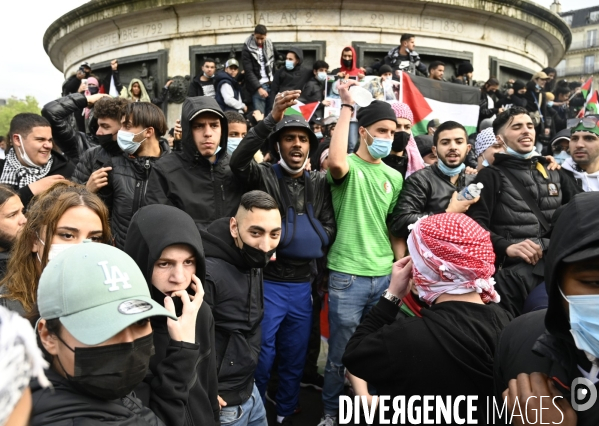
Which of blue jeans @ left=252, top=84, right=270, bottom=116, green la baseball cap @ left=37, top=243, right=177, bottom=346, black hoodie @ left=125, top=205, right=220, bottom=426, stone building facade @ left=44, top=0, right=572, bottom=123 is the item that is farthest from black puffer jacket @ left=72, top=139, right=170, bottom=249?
stone building facade @ left=44, top=0, right=572, bottom=123

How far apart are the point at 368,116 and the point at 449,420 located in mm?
2774

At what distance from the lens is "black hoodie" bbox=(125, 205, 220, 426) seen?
189 cm

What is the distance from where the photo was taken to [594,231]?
1.36 m

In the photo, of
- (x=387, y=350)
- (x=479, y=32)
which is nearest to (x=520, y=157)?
(x=387, y=350)

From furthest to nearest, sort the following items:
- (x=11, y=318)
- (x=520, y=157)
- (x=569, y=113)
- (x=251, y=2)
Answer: (x=569, y=113), (x=251, y=2), (x=520, y=157), (x=11, y=318)

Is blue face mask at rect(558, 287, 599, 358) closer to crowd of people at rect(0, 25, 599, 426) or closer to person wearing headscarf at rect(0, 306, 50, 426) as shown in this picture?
crowd of people at rect(0, 25, 599, 426)

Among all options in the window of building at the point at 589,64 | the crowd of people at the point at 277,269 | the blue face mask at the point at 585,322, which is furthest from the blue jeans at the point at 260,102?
the window of building at the point at 589,64

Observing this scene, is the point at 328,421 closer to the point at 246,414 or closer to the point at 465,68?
the point at 246,414

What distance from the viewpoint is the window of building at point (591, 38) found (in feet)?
216

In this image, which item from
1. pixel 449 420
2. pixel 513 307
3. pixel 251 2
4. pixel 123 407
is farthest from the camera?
pixel 251 2

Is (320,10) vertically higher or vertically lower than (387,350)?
higher

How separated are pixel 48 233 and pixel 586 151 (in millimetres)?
4565

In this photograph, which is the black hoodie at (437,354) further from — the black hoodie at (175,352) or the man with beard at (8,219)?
the man with beard at (8,219)

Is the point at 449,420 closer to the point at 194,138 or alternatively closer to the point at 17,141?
the point at 194,138
